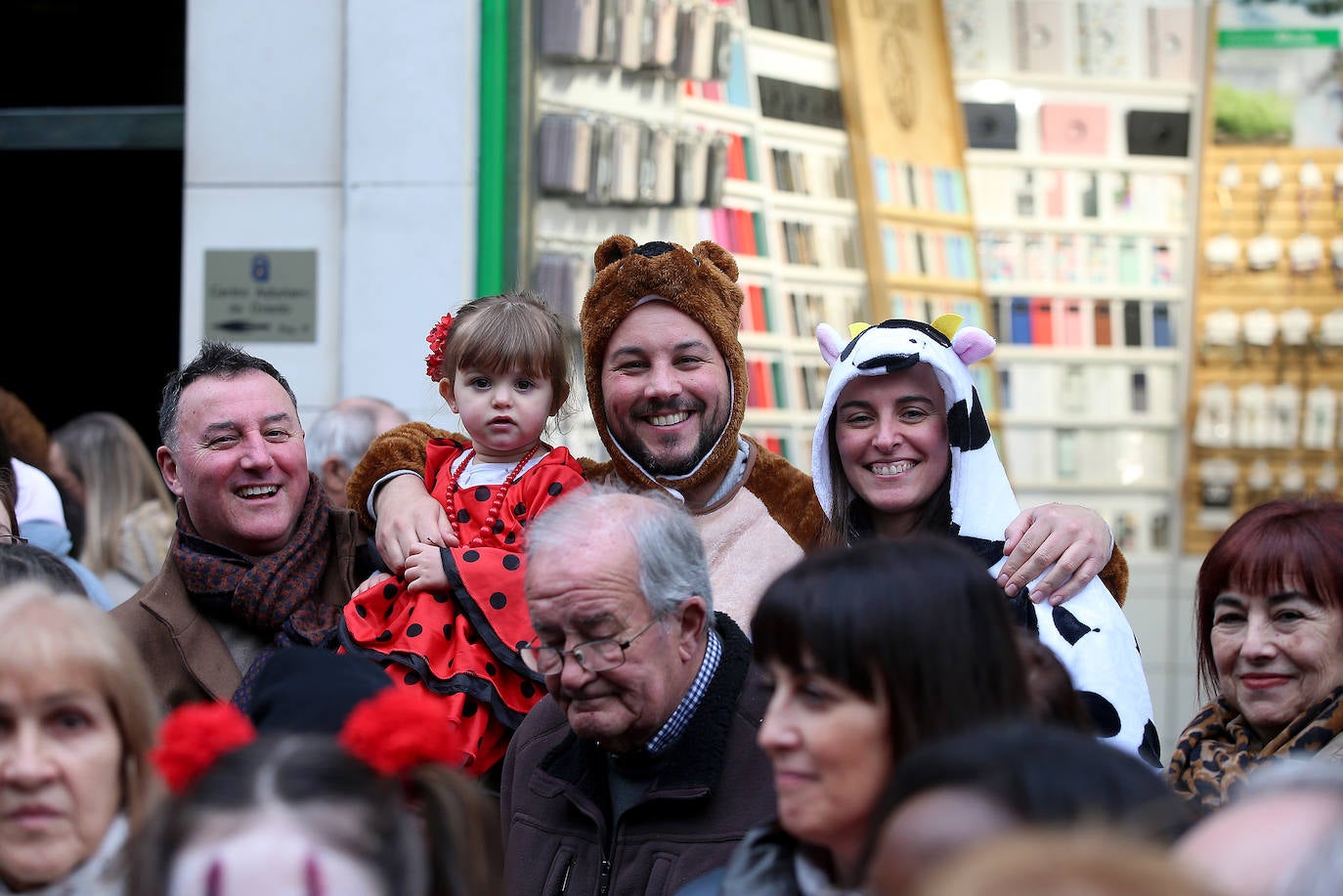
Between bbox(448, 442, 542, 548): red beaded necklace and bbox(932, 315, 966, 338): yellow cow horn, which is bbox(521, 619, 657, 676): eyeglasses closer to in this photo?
bbox(448, 442, 542, 548): red beaded necklace

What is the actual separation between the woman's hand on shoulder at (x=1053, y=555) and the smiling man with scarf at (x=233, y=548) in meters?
1.47

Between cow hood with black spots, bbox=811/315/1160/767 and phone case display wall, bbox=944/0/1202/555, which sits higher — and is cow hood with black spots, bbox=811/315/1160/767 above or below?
below

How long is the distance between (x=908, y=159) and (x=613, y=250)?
4.73 meters

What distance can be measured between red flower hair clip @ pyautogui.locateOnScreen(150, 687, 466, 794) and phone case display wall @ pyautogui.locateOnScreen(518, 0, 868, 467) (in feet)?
15.3

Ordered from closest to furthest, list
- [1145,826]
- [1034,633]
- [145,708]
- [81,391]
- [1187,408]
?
[1145,826] → [145,708] → [1034,633] → [1187,408] → [81,391]

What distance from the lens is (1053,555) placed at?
2908 mm

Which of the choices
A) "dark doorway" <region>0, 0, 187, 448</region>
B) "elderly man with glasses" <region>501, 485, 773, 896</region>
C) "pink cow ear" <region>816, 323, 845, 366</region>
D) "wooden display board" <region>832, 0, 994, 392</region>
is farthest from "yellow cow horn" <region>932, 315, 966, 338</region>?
"dark doorway" <region>0, 0, 187, 448</region>

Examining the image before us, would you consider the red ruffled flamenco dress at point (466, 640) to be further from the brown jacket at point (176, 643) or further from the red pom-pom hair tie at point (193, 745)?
the red pom-pom hair tie at point (193, 745)

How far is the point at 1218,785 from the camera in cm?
298

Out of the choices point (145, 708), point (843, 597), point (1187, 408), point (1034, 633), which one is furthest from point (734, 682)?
point (1187, 408)

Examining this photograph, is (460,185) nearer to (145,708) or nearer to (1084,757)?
(145,708)

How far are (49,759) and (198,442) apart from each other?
138 cm

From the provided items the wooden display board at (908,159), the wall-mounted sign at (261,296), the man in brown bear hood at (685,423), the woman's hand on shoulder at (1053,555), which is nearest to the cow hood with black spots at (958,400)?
the woman's hand on shoulder at (1053,555)

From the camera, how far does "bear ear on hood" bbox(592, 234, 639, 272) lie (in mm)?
3650
